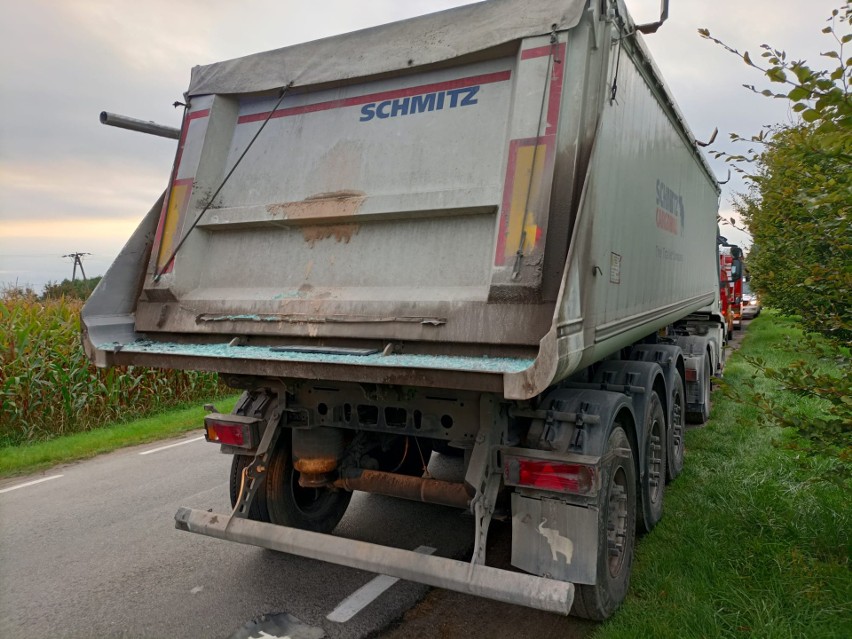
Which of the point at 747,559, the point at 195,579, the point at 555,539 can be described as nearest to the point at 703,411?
the point at 747,559

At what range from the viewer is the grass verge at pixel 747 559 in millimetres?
3006

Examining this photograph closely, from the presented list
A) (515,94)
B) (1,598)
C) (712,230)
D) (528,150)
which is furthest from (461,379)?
(712,230)

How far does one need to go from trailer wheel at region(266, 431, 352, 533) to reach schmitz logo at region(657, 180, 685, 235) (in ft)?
11.4

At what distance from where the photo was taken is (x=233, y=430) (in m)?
3.68

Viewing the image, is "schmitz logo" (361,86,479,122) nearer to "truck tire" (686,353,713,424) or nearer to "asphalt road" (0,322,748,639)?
"asphalt road" (0,322,748,639)

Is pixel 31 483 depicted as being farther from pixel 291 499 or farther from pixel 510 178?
pixel 510 178

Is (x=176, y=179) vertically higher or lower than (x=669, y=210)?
lower

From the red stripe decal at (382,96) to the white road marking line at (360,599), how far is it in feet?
8.40

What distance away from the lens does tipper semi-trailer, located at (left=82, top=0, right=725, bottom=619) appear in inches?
112

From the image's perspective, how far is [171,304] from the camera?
374 cm

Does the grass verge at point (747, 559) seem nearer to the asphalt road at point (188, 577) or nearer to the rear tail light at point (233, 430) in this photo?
the asphalt road at point (188, 577)

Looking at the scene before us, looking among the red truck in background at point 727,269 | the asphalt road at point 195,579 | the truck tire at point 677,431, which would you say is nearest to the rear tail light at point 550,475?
the asphalt road at point 195,579

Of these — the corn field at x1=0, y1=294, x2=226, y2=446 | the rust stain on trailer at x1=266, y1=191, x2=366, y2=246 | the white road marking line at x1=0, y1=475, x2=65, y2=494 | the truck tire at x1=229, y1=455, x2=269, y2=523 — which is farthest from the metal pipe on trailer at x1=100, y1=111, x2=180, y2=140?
the corn field at x1=0, y1=294, x2=226, y2=446

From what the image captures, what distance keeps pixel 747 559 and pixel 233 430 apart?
10.5 ft
